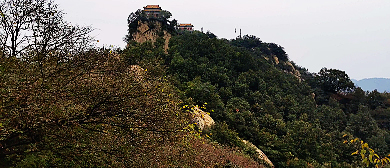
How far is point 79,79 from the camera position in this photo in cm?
522

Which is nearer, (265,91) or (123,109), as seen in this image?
(123,109)

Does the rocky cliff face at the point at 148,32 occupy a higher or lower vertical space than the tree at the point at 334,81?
higher

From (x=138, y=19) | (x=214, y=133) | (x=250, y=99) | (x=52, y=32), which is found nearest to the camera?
(x=52, y=32)

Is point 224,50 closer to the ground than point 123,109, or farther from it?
farther from it

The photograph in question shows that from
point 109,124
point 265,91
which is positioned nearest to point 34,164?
point 109,124

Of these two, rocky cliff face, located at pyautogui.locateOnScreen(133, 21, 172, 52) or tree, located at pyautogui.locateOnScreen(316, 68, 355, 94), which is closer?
rocky cliff face, located at pyautogui.locateOnScreen(133, 21, 172, 52)

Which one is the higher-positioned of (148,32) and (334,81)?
(148,32)

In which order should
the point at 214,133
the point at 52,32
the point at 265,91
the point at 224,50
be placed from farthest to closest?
the point at 224,50 → the point at 265,91 → the point at 214,133 → the point at 52,32

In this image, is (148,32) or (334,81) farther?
(334,81)

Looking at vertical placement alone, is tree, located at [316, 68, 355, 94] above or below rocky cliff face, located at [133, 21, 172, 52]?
below

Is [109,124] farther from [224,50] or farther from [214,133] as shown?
[224,50]

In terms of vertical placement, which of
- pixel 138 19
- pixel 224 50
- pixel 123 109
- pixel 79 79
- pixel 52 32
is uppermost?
pixel 138 19

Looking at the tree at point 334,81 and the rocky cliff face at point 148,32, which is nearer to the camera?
the rocky cliff face at point 148,32

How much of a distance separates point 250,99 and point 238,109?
18.7 ft
